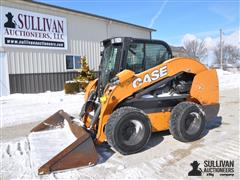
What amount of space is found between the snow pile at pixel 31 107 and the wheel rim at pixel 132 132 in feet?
12.9

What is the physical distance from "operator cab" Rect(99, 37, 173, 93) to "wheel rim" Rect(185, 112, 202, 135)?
4.43 feet

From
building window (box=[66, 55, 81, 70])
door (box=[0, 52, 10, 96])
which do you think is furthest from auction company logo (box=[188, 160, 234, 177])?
building window (box=[66, 55, 81, 70])

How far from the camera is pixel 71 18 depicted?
14453mm

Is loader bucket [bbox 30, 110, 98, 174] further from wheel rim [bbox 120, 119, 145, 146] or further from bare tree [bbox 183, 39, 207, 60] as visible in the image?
bare tree [bbox 183, 39, 207, 60]

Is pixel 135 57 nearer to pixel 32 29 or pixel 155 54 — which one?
pixel 155 54

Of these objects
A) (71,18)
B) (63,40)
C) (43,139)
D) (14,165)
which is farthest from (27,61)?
(14,165)

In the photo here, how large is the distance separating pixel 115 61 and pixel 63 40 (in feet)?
32.8

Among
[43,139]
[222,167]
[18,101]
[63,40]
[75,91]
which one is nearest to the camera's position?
[222,167]

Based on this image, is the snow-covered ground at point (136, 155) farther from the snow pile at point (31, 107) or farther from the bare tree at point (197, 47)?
the bare tree at point (197, 47)

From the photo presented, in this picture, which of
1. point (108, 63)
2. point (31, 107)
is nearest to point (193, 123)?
point (108, 63)

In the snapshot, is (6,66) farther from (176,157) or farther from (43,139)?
(176,157)

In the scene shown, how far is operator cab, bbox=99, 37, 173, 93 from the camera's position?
185 inches

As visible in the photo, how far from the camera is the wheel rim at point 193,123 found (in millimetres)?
4848

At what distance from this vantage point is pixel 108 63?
510 centimetres
